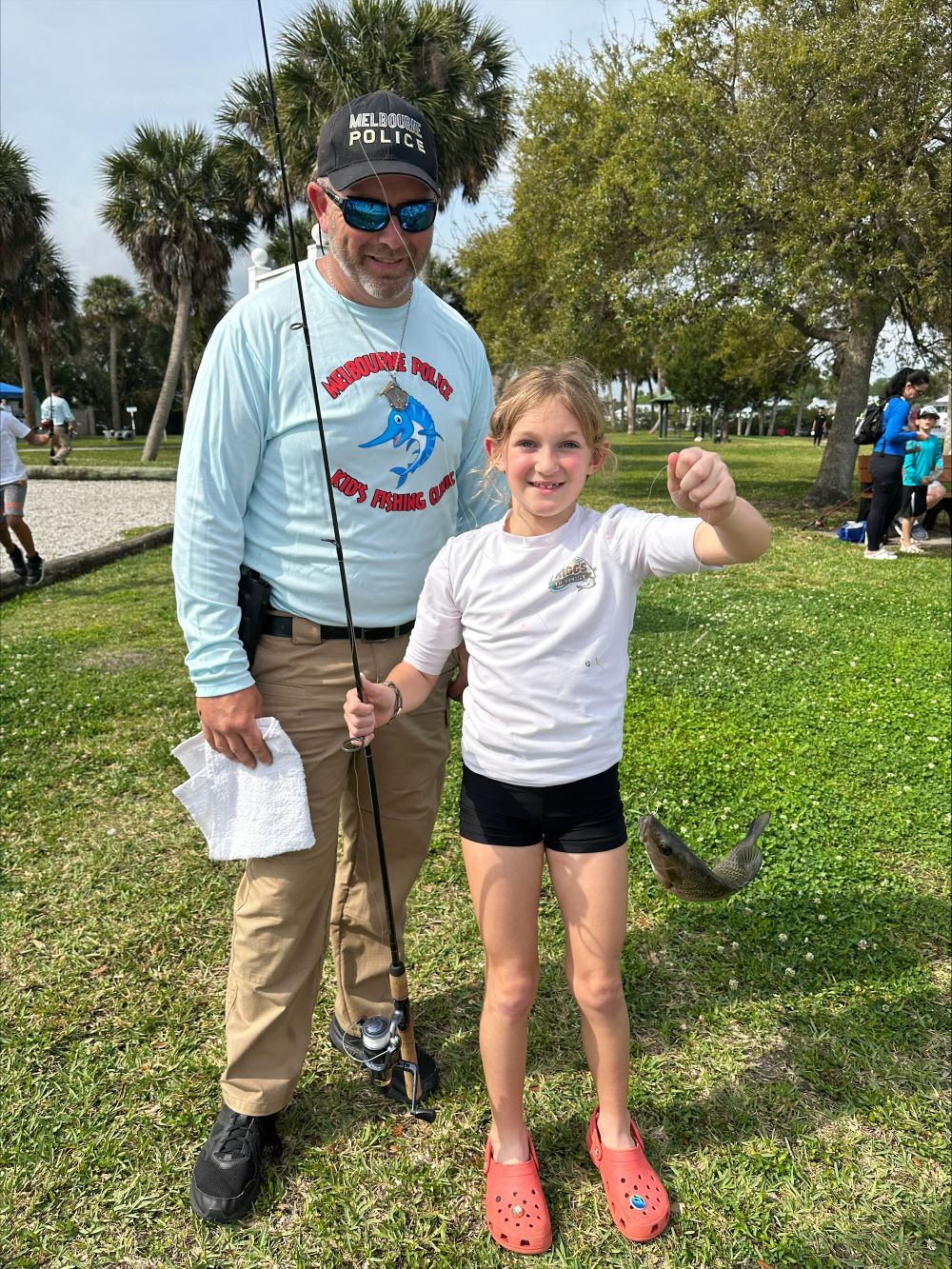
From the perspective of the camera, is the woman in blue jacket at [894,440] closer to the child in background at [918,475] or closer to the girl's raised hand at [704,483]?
the child in background at [918,475]

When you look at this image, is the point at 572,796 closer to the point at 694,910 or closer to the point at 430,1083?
the point at 430,1083

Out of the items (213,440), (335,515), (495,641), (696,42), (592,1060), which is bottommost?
(592,1060)

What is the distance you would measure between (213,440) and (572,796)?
1260mm

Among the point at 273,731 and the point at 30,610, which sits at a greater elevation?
the point at 273,731

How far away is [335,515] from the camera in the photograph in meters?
2.21

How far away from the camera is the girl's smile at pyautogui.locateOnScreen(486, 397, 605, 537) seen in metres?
2.11

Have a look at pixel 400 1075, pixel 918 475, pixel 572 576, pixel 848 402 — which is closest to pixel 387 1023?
pixel 400 1075

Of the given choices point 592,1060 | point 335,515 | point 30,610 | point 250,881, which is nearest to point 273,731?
point 250,881

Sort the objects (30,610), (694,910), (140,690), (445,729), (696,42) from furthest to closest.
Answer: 1. (696,42)
2. (30,610)
3. (140,690)
4. (694,910)
5. (445,729)

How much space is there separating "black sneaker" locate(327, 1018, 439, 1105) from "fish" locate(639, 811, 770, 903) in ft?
3.39

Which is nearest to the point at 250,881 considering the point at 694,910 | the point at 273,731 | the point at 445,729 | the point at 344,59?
the point at 273,731

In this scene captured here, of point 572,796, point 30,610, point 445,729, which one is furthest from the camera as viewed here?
point 30,610

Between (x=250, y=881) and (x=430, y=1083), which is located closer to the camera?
(x=250, y=881)

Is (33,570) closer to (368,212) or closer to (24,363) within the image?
(368,212)
